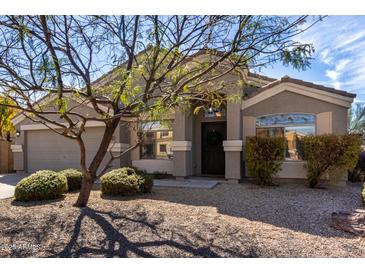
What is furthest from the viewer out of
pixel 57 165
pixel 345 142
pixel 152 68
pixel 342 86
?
pixel 57 165

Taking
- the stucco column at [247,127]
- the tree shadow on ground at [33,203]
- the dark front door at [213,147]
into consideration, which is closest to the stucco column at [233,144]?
the stucco column at [247,127]

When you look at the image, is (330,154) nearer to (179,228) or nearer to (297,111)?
(297,111)

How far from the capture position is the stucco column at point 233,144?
9961mm

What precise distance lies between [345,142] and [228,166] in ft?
12.9

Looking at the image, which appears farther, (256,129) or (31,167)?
(31,167)

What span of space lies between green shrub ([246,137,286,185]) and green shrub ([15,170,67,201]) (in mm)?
6159

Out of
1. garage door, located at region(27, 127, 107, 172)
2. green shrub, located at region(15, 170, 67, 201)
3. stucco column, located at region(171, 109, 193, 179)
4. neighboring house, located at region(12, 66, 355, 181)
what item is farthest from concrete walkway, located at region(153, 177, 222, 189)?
garage door, located at region(27, 127, 107, 172)

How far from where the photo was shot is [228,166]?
33.1 feet

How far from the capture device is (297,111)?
9742 millimetres

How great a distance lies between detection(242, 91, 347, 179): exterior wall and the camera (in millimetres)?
9289

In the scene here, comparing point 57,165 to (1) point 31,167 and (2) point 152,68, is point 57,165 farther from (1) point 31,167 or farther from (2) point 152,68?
(2) point 152,68

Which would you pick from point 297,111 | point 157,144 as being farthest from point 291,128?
point 157,144

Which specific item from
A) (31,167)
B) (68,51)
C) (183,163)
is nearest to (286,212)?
(183,163)

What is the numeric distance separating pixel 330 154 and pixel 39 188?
28.5 feet
